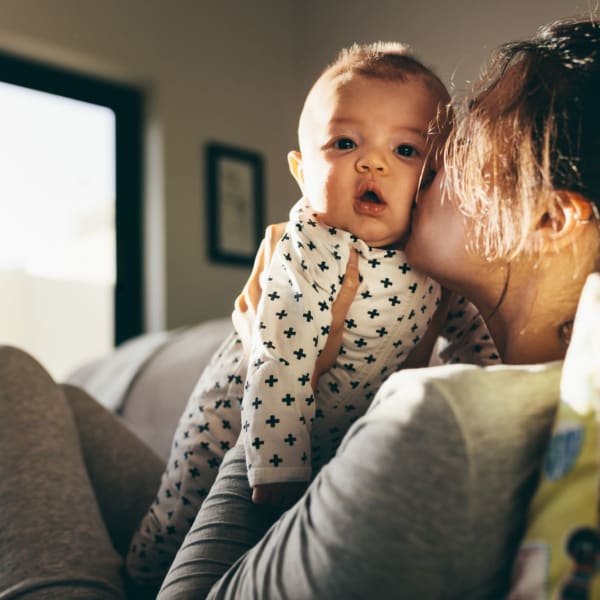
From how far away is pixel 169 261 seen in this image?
3730mm

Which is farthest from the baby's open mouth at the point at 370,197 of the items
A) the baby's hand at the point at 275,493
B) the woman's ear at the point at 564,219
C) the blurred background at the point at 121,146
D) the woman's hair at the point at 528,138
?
the blurred background at the point at 121,146

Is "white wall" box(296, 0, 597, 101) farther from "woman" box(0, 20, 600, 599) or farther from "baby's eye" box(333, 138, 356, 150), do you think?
"woman" box(0, 20, 600, 599)

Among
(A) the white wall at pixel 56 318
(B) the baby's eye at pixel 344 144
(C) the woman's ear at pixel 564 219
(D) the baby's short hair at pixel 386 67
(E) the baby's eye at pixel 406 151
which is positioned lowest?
(A) the white wall at pixel 56 318

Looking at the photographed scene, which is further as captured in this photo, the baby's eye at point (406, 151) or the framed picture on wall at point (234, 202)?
the framed picture on wall at point (234, 202)

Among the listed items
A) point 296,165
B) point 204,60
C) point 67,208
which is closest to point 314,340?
point 296,165

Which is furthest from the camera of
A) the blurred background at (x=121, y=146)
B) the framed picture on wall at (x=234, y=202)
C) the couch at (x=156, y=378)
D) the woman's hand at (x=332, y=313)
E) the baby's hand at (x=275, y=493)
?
the framed picture on wall at (x=234, y=202)

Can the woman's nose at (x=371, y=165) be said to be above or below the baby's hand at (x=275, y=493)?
above

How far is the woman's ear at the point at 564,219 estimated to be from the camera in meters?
0.87

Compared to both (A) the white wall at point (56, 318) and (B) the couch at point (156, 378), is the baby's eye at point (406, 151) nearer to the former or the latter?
(B) the couch at point (156, 378)

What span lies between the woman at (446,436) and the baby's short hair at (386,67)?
18 cm

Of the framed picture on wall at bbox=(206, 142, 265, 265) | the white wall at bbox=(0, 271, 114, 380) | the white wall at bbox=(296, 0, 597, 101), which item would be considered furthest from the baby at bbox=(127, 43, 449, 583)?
the framed picture on wall at bbox=(206, 142, 265, 265)

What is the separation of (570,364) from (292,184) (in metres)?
3.66

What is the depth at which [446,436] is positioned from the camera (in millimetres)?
629

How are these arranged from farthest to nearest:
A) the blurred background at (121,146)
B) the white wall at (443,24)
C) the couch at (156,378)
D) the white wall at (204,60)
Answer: the blurred background at (121,146)
the white wall at (204,60)
the white wall at (443,24)
the couch at (156,378)
